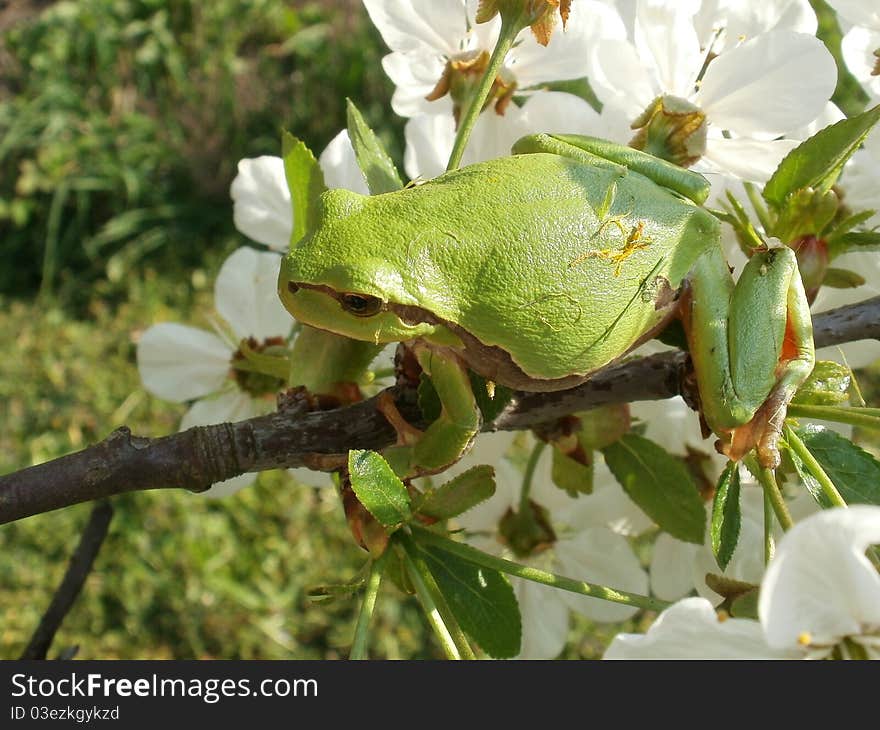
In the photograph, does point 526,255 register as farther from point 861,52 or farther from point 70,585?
point 70,585

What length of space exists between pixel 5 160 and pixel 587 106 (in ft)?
9.75

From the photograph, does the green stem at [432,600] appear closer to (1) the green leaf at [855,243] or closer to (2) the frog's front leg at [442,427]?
(2) the frog's front leg at [442,427]

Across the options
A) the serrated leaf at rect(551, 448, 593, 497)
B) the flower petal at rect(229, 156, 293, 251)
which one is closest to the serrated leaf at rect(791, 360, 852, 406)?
the serrated leaf at rect(551, 448, 593, 497)

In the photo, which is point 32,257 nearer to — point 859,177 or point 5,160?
point 5,160

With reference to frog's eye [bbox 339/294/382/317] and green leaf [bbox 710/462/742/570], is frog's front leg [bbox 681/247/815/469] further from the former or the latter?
frog's eye [bbox 339/294/382/317]

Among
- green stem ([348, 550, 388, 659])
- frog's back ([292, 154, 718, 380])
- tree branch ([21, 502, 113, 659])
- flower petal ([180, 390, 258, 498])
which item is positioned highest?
frog's back ([292, 154, 718, 380])

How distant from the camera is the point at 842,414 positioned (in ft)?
2.21

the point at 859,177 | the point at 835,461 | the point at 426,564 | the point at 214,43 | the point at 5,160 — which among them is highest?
the point at 859,177

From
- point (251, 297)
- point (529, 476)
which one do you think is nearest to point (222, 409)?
point (251, 297)

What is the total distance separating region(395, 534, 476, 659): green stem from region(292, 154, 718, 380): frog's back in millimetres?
168

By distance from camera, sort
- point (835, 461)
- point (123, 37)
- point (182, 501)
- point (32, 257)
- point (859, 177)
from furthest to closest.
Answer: point (123, 37) → point (32, 257) → point (182, 501) → point (859, 177) → point (835, 461)

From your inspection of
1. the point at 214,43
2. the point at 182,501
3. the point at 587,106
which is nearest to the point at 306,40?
the point at 214,43

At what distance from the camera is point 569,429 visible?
34.0 inches

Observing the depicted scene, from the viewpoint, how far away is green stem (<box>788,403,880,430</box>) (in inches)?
25.8
